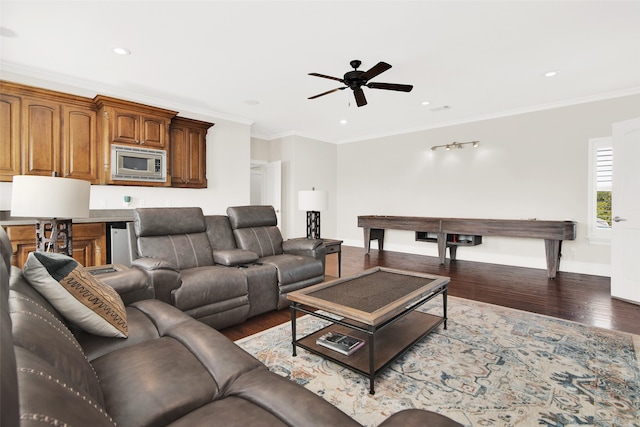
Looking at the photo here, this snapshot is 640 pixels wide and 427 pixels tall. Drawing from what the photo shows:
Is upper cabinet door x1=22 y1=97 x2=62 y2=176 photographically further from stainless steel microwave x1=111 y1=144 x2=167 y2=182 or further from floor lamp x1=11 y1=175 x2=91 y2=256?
floor lamp x1=11 y1=175 x2=91 y2=256

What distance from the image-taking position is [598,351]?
227 cm

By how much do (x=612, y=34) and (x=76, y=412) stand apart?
15.3 feet

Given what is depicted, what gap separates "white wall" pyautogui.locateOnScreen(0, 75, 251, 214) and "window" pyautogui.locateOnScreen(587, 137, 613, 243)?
18.9ft

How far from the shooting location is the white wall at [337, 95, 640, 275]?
15.7 feet

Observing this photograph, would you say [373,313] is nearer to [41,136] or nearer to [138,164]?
[138,164]

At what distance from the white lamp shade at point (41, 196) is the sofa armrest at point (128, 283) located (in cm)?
54

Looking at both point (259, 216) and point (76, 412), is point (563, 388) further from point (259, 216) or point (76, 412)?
point (259, 216)

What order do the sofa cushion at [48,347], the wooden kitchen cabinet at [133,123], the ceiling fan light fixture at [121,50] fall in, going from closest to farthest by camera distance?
the sofa cushion at [48,347]
the ceiling fan light fixture at [121,50]
the wooden kitchen cabinet at [133,123]

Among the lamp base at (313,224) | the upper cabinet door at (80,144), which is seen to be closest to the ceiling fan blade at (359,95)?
the lamp base at (313,224)

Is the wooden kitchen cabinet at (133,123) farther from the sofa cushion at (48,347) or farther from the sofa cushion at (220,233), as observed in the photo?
the sofa cushion at (48,347)

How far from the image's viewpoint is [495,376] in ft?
6.42

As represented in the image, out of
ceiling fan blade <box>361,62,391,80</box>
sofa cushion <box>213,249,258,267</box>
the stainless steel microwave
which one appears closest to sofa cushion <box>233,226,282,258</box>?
sofa cushion <box>213,249,258,267</box>

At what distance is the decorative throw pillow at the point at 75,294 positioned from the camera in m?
1.29

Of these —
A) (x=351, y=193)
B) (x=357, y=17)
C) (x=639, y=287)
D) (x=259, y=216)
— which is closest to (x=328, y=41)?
(x=357, y=17)
